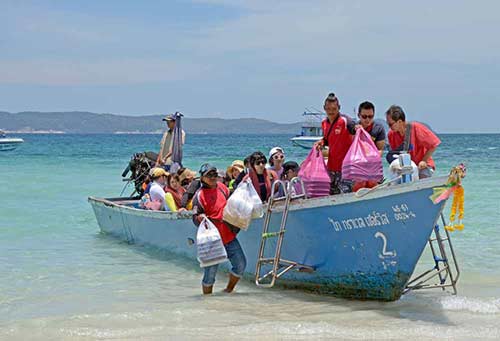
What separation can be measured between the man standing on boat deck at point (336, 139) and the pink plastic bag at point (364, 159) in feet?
0.87

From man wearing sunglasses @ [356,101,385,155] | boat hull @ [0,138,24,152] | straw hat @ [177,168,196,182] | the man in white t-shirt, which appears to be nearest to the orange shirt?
man wearing sunglasses @ [356,101,385,155]

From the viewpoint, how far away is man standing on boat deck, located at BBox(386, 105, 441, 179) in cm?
778

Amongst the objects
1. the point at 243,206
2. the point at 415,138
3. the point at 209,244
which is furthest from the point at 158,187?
the point at 415,138

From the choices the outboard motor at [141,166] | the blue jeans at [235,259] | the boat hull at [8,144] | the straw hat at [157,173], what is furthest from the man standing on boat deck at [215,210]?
the boat hull at [8,144]

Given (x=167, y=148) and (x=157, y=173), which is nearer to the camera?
(x=157, y=173)

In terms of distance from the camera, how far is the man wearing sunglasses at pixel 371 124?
7.91 metres

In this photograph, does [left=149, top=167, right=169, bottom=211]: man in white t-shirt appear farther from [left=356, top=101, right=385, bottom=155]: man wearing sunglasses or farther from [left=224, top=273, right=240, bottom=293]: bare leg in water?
[left=356, top=101, right=385, bottom=155]: man wearing sunglasses

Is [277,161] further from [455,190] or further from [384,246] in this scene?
[455,190]

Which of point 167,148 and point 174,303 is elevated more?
point 167,148

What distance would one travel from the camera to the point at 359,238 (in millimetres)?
7523

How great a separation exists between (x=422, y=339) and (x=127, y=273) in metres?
4.74

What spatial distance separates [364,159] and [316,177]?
632 mm

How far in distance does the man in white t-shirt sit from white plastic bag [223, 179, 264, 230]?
2.92 meters

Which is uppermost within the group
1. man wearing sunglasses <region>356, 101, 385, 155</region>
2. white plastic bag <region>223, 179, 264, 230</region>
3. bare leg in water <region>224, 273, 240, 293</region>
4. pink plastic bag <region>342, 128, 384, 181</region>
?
man wearing sunglasses <region>356, 101, 385, 155</region>
